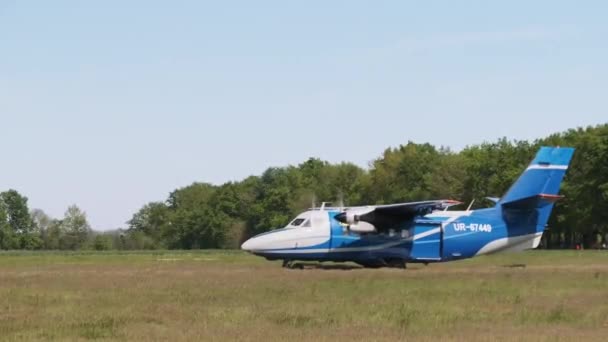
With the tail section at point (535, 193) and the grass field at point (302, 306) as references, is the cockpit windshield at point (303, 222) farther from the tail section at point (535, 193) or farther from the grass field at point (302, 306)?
the tail section at point (535, 193)

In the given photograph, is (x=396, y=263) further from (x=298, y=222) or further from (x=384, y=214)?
(x=298, y=222)

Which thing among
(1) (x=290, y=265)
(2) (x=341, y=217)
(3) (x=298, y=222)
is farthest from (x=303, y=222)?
(1) (x=290, y=265)

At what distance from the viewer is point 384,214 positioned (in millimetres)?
40500

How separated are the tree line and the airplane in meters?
11.8

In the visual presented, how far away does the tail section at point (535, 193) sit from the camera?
42000mm

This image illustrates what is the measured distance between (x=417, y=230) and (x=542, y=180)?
5899 mm

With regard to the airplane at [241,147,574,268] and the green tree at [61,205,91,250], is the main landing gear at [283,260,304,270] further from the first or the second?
the green tree at [61,205,91,250]

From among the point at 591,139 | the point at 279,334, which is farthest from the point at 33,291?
the point at 591,139

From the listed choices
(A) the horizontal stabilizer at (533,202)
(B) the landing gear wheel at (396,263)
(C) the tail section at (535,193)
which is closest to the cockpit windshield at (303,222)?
(B) the landing gear wheel at (396,263)

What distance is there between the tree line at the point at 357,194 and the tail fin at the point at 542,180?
44.8 feet

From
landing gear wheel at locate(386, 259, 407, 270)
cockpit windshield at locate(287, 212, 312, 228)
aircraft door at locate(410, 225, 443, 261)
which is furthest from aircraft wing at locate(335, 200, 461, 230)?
landing gear wheel at locate(386, 259, 407, 270)

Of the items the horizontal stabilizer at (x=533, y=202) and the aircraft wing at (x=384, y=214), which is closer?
the aircraft wing at (x=384, y=214)

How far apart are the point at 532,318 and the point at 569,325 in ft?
3.37

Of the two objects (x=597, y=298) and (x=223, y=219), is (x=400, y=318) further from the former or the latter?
(x=223, y=219)
